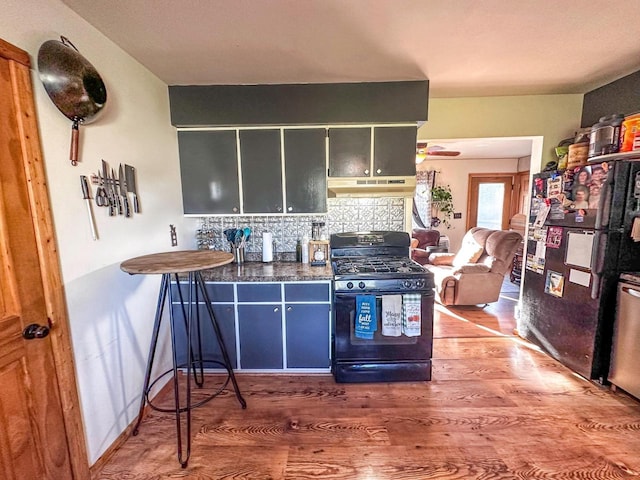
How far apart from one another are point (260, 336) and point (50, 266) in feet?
4.49

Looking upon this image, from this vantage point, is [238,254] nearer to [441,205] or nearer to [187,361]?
[187,361]

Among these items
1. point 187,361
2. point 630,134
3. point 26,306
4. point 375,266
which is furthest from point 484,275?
point 26,306

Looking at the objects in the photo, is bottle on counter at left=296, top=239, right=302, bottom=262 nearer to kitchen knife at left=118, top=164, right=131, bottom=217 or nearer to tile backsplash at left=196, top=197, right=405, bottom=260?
tile backsplash at left=196, top=197, right=405, bottom=260

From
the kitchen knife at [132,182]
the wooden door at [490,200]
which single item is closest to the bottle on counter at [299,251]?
the kitchen knife at [132,182]

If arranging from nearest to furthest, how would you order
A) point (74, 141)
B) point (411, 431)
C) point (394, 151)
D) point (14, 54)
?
point (14, 54)
point (74, 141)
point (411, 431)
point (394, 151)

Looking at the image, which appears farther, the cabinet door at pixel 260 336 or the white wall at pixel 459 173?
the white wall at pixel 459 173

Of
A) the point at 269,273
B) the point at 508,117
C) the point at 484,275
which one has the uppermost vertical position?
the point at 508,117

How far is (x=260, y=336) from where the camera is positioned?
2.24m

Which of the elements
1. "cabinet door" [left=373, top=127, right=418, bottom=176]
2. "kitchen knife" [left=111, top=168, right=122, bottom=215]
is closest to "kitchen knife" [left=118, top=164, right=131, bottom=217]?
"kitchen knife" [left=111, top=168, right=122, bottom=215]

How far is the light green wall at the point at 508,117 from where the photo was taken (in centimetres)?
269

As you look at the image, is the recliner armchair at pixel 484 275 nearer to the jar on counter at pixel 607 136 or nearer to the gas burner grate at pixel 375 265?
the gas burner grate at pixel 375 265

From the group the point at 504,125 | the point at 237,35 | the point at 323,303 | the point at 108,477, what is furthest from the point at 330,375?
the point at 504,125

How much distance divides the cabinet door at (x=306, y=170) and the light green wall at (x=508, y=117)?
1116mm

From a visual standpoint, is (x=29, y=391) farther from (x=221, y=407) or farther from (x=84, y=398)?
(x=221, y=407)
